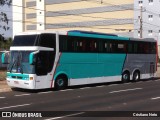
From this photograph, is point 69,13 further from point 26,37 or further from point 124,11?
point 26,37

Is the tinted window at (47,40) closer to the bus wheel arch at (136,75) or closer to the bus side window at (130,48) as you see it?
the bus side window at (130,48)

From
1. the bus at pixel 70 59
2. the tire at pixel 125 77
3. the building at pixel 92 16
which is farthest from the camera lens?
the building at pixel 92 16

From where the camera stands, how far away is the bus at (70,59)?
20125mm

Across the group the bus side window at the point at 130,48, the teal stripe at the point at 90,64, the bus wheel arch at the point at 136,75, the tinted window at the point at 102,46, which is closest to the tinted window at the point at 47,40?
the tinted window at the point at 102,46

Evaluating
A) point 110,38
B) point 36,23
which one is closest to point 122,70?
point 110,38

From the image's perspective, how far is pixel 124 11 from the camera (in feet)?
292

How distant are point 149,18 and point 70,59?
2591 inches

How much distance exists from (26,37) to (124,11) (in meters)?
70.5

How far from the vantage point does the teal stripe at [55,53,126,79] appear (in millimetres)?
21938

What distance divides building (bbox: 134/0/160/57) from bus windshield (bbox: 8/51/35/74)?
6439cm

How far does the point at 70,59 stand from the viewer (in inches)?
872

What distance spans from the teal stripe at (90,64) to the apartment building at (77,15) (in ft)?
198

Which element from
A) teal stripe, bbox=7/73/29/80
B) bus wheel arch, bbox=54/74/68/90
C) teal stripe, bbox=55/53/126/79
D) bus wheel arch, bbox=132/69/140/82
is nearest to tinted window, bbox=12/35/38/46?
teal stripe, bbox=7/73/29/80

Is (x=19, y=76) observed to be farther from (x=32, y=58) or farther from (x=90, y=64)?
(x=90, y=64)
